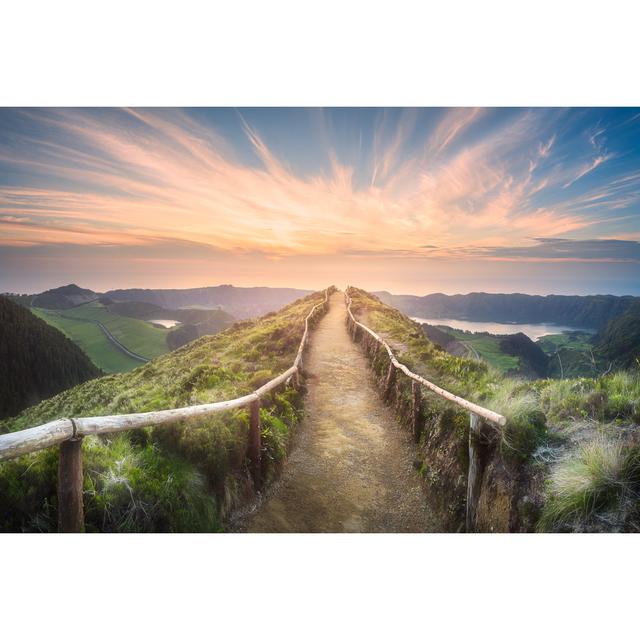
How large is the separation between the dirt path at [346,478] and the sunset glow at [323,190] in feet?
12.5

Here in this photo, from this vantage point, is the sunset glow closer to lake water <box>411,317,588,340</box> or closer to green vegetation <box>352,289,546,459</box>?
lake water <box>411,317,588,340</box>

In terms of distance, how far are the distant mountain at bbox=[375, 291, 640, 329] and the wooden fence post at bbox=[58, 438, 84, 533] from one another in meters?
8.11

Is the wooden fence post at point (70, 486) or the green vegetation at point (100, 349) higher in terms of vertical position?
the wooden fence post at point (70, 486)

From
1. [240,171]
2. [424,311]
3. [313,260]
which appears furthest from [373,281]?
[240,171]

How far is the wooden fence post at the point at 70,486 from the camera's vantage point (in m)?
2.78

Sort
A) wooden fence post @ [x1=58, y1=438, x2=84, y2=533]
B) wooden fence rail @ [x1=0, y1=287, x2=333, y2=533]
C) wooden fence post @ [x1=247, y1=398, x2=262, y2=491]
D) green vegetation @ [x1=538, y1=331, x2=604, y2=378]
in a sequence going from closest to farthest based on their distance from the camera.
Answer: wooden fence rail @ [x1=0, y1=287, x2=333, y2=533]
wooden fence post @ [x1=58, y1=438, x2=84, y2=533]
wooden fence post @ [x1=247, y1=398, x2=262, y2=491]
green vegetation @ [x1=538, y1=331, x2=604, y2=378]

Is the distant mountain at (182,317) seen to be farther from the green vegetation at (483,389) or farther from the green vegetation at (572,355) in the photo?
the green vegetation at (572,355)

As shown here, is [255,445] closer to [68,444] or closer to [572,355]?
[68,444]

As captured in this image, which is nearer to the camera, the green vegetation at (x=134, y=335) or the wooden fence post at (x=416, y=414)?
the wooden fence post at (x=416, y=414)

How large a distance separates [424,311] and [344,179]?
199 inches

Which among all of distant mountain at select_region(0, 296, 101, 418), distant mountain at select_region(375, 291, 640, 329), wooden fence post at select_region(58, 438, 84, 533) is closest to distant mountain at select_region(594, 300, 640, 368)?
distant mountain at select_region(375, 291, 640, 329)

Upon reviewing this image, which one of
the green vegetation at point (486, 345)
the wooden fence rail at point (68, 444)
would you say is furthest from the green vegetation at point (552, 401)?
the green vegetation at point (486, 345)

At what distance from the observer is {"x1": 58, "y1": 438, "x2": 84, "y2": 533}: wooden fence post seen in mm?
2781
